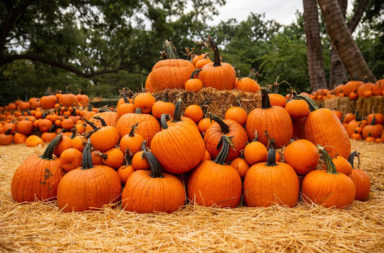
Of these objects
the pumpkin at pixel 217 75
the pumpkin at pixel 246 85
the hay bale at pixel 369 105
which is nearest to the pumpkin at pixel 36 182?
the pumpkin at pixel 217 75

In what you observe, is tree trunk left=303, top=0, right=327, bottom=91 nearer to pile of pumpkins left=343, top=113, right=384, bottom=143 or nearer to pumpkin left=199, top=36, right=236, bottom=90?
pile of pumpkins left=343, top=113, right=384, bottom=143

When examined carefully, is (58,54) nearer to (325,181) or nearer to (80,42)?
(80,42)

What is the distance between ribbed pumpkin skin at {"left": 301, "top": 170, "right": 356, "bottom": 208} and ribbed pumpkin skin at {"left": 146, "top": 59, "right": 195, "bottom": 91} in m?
1.84

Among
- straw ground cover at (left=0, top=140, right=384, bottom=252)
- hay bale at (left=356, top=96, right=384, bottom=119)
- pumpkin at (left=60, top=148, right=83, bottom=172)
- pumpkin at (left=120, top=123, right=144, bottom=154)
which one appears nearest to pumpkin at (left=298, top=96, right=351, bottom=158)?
straw ground cover at (left=0, top=140, right=384, bottom=252)

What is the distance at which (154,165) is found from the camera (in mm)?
1867

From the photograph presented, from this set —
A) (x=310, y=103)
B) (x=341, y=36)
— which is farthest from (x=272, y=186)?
(x=341, y=36)

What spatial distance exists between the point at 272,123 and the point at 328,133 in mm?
512

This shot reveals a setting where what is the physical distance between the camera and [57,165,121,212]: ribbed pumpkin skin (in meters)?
1.82

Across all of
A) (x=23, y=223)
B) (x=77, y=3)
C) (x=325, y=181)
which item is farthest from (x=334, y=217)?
(x=77, y=3)

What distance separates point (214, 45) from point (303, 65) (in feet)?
41.6

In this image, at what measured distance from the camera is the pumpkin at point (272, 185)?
1.84 m

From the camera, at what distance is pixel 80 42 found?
43.9 ft

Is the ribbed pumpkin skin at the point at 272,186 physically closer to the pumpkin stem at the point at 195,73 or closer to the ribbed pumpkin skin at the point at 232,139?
the ribbed pumpkin skin at the point at 232,139

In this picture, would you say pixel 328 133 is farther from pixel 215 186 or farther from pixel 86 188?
pixel 86 188
